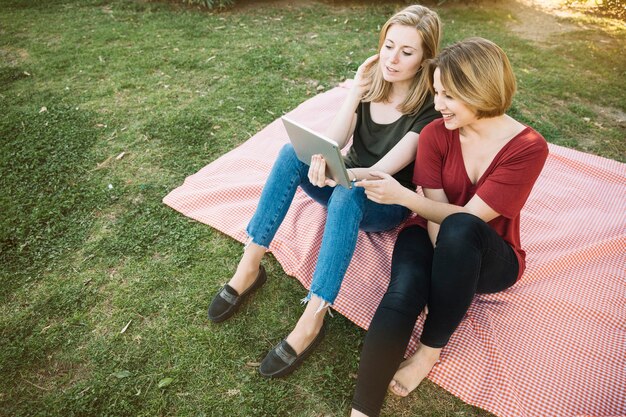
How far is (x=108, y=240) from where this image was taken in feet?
11.0

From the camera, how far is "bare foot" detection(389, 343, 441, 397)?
2.34 meters

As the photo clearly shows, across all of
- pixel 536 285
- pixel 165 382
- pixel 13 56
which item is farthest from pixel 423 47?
pixel 13 56

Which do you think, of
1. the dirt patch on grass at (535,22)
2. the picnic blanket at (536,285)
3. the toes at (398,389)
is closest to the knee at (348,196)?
the picnic blanket at (536,285)

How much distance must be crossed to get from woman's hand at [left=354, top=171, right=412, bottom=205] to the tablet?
0.11 meters

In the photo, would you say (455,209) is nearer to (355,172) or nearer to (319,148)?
(355,172)

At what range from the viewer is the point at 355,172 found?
2629mm

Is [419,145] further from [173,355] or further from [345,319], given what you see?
[173,355]

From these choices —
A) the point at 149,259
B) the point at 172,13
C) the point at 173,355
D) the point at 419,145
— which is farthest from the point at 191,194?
the point at 172,13

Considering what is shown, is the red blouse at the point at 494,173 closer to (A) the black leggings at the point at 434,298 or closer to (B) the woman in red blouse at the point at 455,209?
(B) the woman in red blouse at the point at 455,209

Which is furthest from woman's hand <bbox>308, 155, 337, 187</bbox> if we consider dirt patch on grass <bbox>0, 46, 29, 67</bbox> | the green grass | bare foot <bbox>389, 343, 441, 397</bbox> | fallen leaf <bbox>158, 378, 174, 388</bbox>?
dirt patch on grass <bbox>0, 46, 29, 67</bbox>

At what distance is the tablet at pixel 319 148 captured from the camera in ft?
6.91

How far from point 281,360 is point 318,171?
1.19 m

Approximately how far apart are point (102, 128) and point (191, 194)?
1.80 meters

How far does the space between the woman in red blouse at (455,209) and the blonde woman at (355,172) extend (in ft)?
0.72
